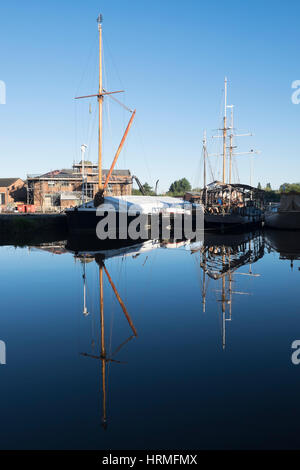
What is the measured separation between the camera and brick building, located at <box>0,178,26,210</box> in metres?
81.9

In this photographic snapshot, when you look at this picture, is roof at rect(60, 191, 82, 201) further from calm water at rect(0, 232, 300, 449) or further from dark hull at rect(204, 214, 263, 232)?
calm water at rect(0, 232, 300, 449)

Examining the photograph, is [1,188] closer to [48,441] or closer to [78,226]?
[78,226]

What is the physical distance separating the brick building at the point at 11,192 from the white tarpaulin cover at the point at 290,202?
192 ft

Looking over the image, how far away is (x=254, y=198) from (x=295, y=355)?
185ft

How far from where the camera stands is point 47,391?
21.8ft

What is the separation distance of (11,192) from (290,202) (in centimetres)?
6300

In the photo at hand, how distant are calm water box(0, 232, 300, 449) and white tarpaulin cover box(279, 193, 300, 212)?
92.3 feet

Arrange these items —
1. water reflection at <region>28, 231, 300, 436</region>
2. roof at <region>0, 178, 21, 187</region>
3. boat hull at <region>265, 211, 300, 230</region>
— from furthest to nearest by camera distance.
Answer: roof at <region>0, 178, 21, 187</region> → boat hull at <region>265, 211, 300, 230</region> → water reflection at <region>28, 231, 300, 436</region>

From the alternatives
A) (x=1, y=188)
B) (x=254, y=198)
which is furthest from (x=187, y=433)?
(x=1, y=188)

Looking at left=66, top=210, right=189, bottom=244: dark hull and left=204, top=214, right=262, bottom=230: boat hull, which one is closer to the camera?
left=66, top=210, right=189, bottom=244: dark hull

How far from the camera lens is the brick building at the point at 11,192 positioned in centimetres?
8194

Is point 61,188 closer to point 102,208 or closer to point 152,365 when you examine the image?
point 102,208

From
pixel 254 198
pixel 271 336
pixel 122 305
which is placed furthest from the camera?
pixel 254 198

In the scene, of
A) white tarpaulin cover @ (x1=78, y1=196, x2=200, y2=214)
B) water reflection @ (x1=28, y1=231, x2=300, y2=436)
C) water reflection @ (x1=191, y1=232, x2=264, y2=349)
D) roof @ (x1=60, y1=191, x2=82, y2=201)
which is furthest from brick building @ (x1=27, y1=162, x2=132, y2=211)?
water reflection @ (x1=191, y1=232, x2=264, y2=349)
